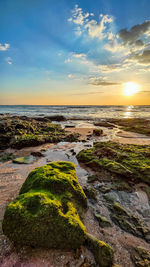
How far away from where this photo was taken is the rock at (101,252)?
7.26 feet

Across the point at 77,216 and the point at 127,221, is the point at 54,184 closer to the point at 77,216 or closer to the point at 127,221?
the point at 77,216

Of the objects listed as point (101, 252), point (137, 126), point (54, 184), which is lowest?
point (101, 252)

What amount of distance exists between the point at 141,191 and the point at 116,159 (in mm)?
2032

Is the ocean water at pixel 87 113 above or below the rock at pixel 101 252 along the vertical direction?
above

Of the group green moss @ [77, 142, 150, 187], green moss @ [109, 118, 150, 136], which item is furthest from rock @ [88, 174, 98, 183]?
green moss @ [109, 118, 150, 136]

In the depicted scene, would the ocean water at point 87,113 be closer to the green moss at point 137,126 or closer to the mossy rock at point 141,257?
the green moss at point 137,126

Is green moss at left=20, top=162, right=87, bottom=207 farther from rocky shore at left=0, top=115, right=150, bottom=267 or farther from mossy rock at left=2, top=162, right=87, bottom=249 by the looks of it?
mossy rock at left=2, top=162, right=87, bottom=249

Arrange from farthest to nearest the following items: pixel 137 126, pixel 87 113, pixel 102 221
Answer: pixel 87 113 < pixel 137 126 < pixel 102 221

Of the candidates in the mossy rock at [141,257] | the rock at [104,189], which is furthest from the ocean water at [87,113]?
the mossy rock at [141,257]

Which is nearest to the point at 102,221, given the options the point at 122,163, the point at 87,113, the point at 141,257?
the point at 141,257

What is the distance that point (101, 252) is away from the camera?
2.30 meters

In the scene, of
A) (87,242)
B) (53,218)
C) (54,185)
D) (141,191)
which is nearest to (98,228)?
(87,242)

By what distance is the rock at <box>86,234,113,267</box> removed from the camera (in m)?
2.21

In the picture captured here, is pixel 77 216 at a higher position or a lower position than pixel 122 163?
higher
